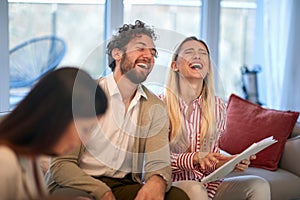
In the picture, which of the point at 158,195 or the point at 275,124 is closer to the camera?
the point at 158,195

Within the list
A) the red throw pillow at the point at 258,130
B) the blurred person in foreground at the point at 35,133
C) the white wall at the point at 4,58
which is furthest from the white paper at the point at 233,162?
the white wall at the point at 4,58

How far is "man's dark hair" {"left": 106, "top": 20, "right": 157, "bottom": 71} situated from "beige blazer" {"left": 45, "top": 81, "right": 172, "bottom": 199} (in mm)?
158

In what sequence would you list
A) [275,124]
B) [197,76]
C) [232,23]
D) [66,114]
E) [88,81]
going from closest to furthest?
[66,114], [88,81], [197,76], [275,124], [232,23]

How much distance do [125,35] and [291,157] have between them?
50.8 inches

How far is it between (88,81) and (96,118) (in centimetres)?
10

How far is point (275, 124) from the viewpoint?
121 inches

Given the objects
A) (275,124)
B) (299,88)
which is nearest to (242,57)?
(299,88)

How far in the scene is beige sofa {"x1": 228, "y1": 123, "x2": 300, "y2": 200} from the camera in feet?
9.15

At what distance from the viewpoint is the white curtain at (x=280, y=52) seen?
3.88 meters

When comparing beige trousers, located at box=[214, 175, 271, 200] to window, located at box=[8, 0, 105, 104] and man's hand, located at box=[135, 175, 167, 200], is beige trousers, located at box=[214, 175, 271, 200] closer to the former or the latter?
man's hand, located at box=[135, 175, 167, 200]

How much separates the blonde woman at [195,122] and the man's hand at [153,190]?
0.71 feet

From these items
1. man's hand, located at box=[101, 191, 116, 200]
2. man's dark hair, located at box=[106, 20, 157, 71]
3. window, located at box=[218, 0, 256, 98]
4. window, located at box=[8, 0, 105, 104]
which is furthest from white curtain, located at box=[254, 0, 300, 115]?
man's hand, located at box=[101, 191, 116, 200]

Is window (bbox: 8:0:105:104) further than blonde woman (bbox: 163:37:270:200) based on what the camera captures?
Yes

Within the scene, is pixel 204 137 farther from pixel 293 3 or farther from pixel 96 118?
pixel 293 3
